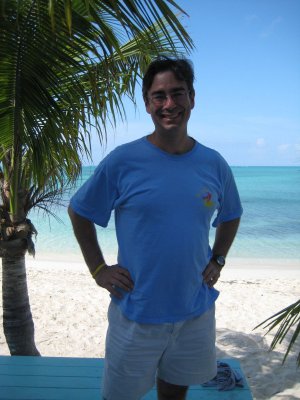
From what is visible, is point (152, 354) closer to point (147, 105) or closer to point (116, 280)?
point (116, 280)

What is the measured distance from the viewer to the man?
1.64 metres

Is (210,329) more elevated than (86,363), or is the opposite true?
(210,329)

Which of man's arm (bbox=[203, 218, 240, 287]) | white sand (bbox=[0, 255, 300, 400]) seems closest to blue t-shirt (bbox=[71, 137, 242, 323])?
man's arm (bbox=[203, 218, 240, 287])

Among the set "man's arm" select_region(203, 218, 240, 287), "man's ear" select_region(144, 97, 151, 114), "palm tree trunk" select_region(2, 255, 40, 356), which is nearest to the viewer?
"man's ear" select_region(144, 97, 151, 114)

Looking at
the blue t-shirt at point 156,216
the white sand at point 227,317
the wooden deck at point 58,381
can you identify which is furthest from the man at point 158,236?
the white sand at point 227,317

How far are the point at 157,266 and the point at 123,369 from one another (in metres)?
0.48

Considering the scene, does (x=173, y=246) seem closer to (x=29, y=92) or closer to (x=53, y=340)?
(x=29, y=92)

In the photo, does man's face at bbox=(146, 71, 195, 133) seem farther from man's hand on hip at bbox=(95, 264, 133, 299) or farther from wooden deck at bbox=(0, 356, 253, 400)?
wooden deck at bbox=(0, 356, 253, 400)

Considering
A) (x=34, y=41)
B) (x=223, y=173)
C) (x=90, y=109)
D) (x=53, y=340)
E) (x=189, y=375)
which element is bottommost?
(x=53, y=340)

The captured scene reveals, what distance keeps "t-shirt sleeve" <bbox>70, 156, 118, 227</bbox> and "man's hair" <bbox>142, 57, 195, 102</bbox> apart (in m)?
0.41

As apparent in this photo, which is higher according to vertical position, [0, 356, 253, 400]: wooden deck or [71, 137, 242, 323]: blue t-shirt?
[71, 137, 242, 323]: blue t-shirt

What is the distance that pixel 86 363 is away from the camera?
2.93 m

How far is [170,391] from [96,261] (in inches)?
29.0

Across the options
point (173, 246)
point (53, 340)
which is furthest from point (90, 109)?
point (53, 340)
